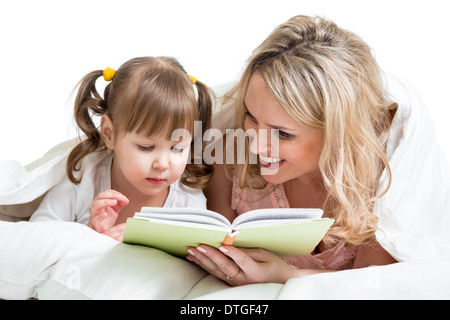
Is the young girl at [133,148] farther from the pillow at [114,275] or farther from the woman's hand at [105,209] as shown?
the pillow at [114,275]

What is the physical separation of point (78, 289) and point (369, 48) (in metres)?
1.25

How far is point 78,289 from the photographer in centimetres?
159

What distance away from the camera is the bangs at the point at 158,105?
6.67 feet

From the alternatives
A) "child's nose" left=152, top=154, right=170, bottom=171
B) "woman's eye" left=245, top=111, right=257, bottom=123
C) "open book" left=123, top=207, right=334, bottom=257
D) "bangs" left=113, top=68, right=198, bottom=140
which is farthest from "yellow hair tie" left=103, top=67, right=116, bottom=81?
"open book" left=123, top=207, right=334, bottom=257

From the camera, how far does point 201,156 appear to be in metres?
2.35

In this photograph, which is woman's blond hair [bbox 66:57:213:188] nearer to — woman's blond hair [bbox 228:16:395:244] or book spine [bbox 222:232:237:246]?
woman's blond hair [bbox 228:16:395:244]

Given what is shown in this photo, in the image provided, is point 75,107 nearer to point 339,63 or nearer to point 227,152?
point 227,152

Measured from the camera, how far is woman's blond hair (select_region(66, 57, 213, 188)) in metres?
2.04

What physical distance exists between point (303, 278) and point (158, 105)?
30.5 inches

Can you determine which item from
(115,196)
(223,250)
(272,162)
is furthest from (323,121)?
(115,196)

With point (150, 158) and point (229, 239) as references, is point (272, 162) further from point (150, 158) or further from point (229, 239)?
point (229, 239)

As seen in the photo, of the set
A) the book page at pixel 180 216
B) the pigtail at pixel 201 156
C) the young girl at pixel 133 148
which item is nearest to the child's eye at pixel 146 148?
the young girl at pixel 133 148

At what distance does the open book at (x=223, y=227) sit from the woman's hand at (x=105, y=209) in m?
0.29

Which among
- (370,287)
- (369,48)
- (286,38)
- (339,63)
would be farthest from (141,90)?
(370,287)
